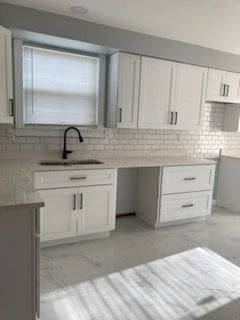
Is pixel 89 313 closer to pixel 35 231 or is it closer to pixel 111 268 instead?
pixel 111 268

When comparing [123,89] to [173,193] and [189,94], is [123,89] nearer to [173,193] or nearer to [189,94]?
[189,94]

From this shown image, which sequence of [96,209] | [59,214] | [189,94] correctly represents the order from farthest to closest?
1. [189,94]
2. [96,209]
3. [59,214]

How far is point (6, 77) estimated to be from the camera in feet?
8.24

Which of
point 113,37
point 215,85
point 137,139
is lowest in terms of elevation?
point 137,139

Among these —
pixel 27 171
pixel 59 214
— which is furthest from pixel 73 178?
→ pixel 27 171

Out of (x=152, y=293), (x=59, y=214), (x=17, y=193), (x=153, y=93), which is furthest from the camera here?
(x=153, y=93)

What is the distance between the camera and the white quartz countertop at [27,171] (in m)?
1.49

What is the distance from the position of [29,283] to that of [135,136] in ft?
8.49

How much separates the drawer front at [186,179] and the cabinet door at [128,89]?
0.78 meters

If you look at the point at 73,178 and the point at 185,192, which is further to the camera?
the point at 185,192

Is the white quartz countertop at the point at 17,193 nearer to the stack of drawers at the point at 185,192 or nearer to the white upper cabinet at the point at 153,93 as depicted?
the white upper cabinet at the point at 153,93

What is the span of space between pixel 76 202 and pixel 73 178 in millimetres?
266

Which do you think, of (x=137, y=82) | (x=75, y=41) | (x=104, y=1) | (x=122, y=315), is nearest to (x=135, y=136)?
(x=137, y=82)

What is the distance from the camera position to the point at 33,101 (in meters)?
3.15
